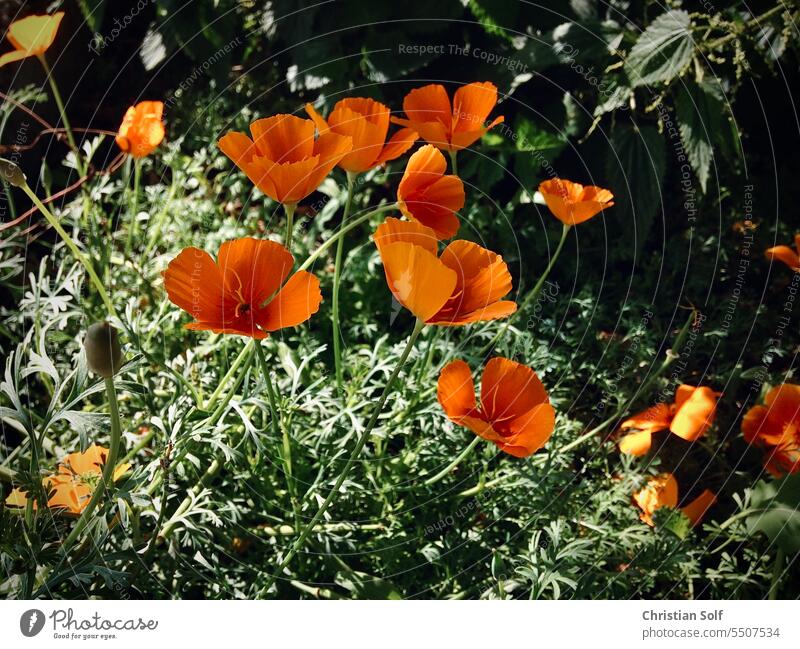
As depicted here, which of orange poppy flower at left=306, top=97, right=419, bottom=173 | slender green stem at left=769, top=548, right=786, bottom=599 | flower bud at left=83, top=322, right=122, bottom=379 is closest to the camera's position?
flower bud at left=83, top=322, right=122, bottom=379

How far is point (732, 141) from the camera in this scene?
89cm

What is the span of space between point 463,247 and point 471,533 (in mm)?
278

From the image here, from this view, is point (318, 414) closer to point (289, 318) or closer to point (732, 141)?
point (289, 318)

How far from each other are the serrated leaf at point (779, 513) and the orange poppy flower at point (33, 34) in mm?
744

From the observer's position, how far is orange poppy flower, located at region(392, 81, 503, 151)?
1.98 feet

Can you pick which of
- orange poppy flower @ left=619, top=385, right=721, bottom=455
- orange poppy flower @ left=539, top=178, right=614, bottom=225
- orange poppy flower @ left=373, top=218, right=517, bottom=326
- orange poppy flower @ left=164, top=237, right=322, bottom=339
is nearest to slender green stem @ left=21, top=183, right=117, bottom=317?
orange poppy flower @ left=164, top=237, right=322, bottom=339

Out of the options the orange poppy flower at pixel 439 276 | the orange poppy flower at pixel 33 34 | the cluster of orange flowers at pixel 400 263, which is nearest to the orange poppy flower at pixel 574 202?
the cluster of orange flowers at pixel 400 263

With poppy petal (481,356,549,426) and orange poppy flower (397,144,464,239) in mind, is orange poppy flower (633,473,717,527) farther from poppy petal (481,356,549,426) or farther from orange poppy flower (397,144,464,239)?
orange poppy flower (397,144,464,239)

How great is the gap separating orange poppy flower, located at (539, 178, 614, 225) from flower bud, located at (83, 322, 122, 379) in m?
0.33

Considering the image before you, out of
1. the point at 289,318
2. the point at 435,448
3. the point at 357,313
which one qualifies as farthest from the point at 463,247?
the point at 357,313

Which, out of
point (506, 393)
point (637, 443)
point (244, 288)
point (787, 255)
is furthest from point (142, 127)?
point (787, 255)

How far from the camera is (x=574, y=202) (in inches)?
25.2

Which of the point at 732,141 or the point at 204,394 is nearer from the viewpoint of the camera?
the point at 204,394

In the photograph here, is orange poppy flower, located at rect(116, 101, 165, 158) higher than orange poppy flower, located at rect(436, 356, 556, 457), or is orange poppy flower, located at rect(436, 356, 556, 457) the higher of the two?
orange poppy flower, located at rect(116, 101, 165, 158)
